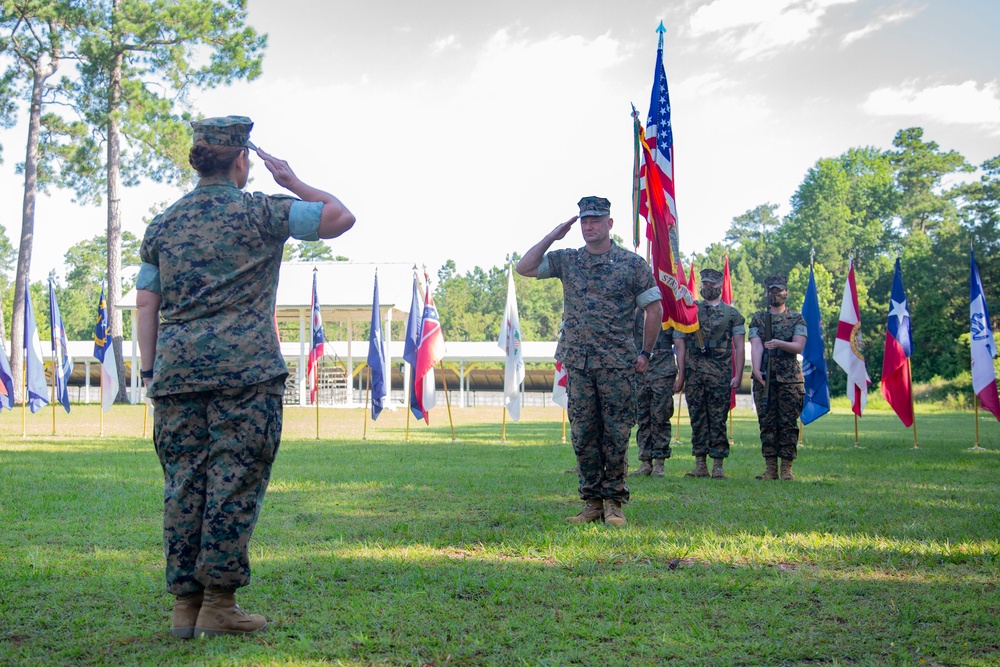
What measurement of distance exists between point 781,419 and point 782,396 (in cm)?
25

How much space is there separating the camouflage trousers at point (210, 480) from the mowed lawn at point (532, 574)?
1.04ft

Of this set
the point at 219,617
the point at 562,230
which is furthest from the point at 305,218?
the point at 562,230

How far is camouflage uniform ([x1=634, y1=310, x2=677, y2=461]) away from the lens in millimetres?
9938

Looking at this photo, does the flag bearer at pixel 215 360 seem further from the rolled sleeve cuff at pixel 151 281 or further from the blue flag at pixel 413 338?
the blue flag at pixel 413 338

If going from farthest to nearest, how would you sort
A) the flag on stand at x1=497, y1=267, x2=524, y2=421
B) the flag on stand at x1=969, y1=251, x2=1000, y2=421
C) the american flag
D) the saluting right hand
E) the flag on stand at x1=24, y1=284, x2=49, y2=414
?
the flag on stand at x1=24, y1=284, x2=49, y2=414 < the flag on stand at x1=497, y1=267, x2=524, y2=421 < the flag on stand at x1=969, y1=251, x2=1000, y2=421 < the american flag < the saluting right hand

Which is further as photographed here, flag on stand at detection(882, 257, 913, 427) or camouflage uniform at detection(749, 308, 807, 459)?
flag on stand at detection(882, 257, 913, 427)

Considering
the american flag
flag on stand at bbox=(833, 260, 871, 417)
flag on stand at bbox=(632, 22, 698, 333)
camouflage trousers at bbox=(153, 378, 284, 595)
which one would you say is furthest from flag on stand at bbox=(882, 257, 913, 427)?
camouflage trousers at bbox=(153, 378, 284, 595)

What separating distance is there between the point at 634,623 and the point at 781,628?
2.07 ft

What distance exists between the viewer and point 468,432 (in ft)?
63.2

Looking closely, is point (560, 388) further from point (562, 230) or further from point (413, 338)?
point (562, 230)

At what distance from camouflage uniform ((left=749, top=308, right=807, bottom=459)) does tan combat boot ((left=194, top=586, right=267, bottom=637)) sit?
22.5ft

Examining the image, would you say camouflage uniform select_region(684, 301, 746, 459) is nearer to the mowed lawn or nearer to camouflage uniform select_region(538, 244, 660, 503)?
the mowed lawn

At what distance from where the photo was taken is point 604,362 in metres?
6.43

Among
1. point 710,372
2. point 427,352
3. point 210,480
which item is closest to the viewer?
point 210,480
